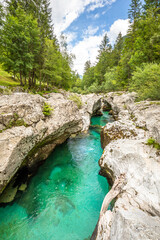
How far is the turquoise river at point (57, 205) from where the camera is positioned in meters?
4.03

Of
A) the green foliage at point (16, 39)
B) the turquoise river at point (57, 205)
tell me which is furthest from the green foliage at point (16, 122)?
the green foliage at point (16, 39)

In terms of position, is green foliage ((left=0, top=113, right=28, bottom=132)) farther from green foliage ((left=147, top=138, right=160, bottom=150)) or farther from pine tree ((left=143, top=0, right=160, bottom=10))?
pine tree ((left=143, top=0, right=160, bottom=10))

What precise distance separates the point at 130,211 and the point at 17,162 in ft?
15.4

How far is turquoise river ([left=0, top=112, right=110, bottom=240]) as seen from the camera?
403 centimetres

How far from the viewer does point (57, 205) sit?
4.92 meters

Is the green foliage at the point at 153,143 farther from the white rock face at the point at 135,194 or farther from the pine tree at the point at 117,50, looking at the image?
the pine tree at the point at 117,50

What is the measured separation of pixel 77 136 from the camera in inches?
480

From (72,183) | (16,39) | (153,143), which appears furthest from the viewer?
(16,39)

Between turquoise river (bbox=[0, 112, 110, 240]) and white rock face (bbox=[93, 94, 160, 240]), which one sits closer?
white rock face (bbox=[93, 94, 160, 240])

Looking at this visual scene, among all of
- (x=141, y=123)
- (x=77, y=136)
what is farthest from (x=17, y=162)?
(x=77, y=136)

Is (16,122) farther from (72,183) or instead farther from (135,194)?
(135,194)

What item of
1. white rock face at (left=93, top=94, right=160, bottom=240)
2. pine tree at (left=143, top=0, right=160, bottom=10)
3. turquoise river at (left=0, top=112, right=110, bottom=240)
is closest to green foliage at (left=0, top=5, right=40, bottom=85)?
turquoise river at (left=0, top=112, right=110, bottom=240)

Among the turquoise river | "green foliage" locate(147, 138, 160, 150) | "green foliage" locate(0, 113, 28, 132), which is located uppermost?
"green foliage" locate(0, 113, 28, 132)

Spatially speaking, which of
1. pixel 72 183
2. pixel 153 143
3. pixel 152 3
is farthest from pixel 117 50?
pixel 72 183
